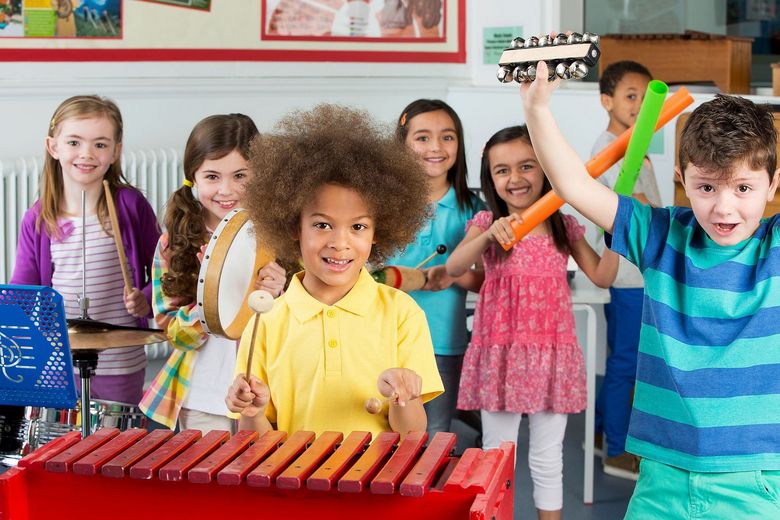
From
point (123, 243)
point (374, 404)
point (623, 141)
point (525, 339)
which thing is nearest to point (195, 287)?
point (123, 243)

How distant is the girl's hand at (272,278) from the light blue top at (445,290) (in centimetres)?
58

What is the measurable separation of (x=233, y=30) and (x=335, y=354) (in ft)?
10.2

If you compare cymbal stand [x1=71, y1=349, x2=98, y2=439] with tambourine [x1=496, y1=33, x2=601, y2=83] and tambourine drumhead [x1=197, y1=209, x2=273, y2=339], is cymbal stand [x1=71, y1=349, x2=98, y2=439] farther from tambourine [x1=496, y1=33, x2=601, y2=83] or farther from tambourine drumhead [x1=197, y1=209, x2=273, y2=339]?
tambourine [x1=496, y1=33, x2=601, y2=83]

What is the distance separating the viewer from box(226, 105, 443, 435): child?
220cm

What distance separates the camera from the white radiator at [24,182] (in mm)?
4250

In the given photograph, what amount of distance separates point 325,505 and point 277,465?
10 cm

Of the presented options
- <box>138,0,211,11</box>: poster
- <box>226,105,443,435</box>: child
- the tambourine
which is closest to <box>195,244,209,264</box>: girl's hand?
<box>226,105,443,435</box>: child

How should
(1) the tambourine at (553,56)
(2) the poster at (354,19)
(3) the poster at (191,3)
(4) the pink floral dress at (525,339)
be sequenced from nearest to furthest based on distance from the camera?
(1) the tambourine at (553,56), (4) the pink floral dress at (525,339), (3) the poster at (191,3), (2) the poster at (354,19)

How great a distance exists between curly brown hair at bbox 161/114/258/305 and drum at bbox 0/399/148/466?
33 centimetres

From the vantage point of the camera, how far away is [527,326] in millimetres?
3053

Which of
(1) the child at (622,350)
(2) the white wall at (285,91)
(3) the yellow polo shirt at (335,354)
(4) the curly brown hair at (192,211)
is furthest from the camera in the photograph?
(2) the white wall at (285,91)

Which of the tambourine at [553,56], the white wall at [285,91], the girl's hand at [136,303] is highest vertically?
the white wall at [285,91]

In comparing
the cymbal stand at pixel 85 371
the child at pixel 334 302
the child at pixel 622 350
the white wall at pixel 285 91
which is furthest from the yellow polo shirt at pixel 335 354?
the white wall at pixel 285 91

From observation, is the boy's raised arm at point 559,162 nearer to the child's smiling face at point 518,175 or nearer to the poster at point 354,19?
the child's smiling face at point 518,175
